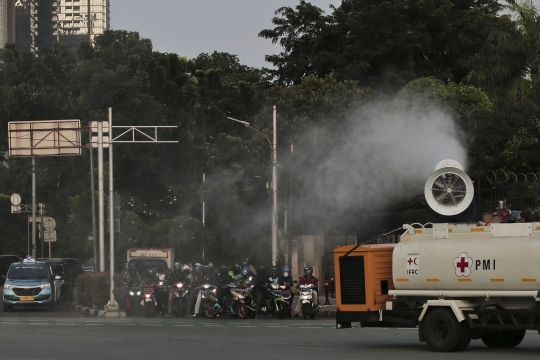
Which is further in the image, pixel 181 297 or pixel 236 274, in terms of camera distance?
pixel 181 297

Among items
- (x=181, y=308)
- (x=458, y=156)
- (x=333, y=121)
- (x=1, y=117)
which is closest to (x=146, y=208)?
(x=1, y=117)

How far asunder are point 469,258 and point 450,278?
0.51m

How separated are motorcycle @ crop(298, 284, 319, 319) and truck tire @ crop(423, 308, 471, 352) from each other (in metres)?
10.1

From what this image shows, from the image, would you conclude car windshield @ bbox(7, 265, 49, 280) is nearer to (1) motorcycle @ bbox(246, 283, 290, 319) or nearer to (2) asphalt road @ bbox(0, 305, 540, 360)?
(2) asphalt road @ bbox(0, 305, 540, 360)

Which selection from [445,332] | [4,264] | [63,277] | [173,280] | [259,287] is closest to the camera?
[445,332]

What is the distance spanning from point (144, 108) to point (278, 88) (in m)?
9.64

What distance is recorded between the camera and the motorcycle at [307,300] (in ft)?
85.6

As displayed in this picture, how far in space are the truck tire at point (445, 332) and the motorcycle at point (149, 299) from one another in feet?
46.1

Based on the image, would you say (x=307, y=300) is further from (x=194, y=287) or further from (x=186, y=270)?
(x=186, y=270)

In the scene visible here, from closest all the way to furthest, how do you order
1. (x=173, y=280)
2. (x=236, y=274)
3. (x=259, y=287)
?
(x=259, y=287) → (x=236, y=274) → (x=173, y=280)

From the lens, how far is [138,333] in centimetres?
2108

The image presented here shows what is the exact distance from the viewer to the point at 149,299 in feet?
93.9

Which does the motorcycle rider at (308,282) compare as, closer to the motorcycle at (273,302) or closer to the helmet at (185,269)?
the motorcycle at (273,302)

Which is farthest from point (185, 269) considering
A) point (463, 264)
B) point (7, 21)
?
point (7, 21)
